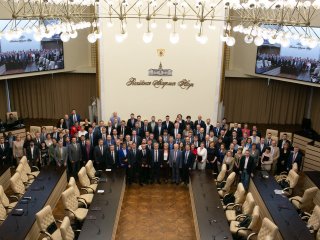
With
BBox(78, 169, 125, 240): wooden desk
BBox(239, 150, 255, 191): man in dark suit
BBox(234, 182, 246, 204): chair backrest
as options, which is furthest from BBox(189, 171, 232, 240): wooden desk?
BBox(78, 169, 125, 240): wooden desk

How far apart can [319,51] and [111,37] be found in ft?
27.4

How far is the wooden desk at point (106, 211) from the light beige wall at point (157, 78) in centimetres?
511

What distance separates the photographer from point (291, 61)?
15.9m

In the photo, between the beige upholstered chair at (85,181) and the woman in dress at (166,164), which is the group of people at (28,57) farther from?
the woman in dress at (166,164)

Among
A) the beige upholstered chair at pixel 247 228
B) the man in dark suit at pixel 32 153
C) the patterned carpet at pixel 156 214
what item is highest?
the man in dark suit at pixel 32 153

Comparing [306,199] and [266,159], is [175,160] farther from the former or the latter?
[306,199]

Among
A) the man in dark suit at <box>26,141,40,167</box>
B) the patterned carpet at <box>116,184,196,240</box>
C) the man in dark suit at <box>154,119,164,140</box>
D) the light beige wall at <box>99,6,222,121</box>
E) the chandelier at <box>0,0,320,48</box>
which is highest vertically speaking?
the chandelier at <box>0,0,320,48</box>

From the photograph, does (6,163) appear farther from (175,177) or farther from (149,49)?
(149,49)

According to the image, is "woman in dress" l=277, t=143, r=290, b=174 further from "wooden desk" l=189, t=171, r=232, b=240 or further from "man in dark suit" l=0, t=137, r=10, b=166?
"man in dark suit" l=0, t=137, r=10, b=166

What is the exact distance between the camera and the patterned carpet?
958 centimetres

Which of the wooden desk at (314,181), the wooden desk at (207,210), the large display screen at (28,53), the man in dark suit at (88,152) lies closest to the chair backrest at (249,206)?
the wooden desk at (207,210)

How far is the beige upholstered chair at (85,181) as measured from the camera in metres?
10.4

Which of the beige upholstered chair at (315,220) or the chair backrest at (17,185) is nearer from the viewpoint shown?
the beige upholstered chair at (315,220)

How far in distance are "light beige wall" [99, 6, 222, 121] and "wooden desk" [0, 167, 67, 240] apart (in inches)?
197
